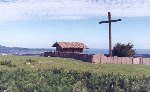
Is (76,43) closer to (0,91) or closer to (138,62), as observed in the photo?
(138,62)

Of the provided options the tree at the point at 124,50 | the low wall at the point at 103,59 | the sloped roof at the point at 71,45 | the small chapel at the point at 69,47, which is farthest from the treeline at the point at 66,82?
the sloped roof at the point at 71,45

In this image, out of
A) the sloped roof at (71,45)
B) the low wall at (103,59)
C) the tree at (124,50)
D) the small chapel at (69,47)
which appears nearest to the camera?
the low wall at (103,59)

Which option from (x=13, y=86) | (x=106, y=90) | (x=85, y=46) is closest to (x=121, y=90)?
(x=106, y=90)

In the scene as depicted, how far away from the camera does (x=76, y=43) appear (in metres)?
81.4

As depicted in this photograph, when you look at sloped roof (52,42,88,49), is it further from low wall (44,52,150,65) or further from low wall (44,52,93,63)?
low wall (44,52,150,65)

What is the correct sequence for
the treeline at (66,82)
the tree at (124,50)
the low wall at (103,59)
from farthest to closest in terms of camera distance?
1. the tree at (124,50)
2. the low wall at (103,59)
3. the treeline at (66,82)

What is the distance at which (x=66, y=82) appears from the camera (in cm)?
3978

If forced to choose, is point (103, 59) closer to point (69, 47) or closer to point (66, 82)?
point (69, 47)

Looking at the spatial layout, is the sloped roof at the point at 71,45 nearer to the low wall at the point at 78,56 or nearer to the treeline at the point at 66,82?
the low wall at the point at 78,56

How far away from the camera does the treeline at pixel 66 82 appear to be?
3634cm

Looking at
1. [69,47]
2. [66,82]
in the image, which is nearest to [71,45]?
[69,47]

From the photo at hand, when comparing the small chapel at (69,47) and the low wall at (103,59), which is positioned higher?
the small chapel at (69,47)

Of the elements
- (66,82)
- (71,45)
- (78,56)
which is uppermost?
(71,45)

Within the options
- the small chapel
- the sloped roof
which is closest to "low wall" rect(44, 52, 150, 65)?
the small chapel
